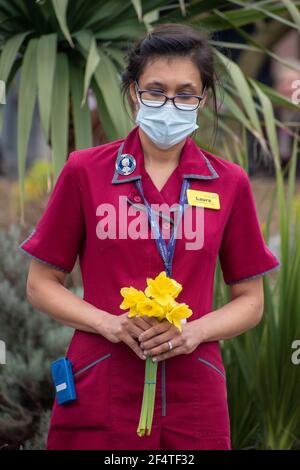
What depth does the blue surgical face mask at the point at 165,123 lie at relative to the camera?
251 cm

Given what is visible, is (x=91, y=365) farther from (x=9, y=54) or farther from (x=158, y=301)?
(x=9, y=54)

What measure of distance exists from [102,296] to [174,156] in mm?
412

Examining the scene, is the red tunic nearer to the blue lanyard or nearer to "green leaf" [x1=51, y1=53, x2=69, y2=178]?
the blue lanyard

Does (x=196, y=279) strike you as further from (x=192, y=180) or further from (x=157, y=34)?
(x=157, y=34)

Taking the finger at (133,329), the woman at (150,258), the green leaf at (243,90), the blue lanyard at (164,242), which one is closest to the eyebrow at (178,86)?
the woman at (150,258)

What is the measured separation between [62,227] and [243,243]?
47 cm

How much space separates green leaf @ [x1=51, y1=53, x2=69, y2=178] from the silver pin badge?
1.49 m

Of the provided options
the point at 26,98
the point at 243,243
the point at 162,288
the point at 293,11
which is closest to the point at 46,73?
the point at 26,98

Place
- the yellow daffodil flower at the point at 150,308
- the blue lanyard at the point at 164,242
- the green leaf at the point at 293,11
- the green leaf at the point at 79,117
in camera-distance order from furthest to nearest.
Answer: the green leaf at the point at 293,11 → the green leaf at the point at 79,117 → the blue lanyard at the point at 164,242 → the yellow daffodil flower at the point at 150,308

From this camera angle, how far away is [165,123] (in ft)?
8.22

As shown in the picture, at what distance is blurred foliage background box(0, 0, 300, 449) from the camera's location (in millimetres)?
3941

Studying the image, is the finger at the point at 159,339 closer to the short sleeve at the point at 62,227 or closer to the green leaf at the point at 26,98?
the short sleeve at the point at 62,227

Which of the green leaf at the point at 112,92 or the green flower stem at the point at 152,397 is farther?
the green leaf at the point at 112,92

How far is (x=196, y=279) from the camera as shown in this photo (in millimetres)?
2459
